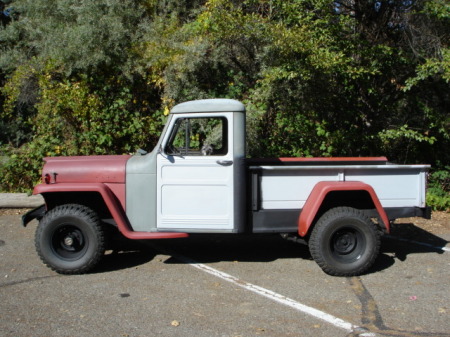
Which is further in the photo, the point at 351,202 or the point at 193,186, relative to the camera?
the point at 351,202

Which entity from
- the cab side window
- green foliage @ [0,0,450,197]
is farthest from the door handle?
green foliage @ [0,0,450,197]

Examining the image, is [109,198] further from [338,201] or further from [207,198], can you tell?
[338,201]

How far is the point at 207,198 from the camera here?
590 cm

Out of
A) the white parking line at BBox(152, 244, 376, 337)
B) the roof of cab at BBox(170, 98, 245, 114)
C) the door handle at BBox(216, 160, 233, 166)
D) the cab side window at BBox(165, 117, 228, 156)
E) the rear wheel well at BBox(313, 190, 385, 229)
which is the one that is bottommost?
the white parking line at BBox(152, 244, 376, 337)

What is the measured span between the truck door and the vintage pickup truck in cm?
1

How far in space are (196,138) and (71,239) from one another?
201 cm

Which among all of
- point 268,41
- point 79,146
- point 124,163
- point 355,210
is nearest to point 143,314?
point 124,163

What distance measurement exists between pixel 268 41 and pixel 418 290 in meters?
5.20

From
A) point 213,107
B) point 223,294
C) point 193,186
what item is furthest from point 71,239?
point 213,107

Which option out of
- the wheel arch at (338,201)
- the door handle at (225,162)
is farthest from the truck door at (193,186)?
the wheel arch at (338,201)

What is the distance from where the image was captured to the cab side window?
602 cm

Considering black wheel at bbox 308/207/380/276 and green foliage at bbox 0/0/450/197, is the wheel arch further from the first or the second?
green foliage at bbox 0/0/450/197

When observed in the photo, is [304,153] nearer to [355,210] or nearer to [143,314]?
[355,210]

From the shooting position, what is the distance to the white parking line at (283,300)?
4.51 m
